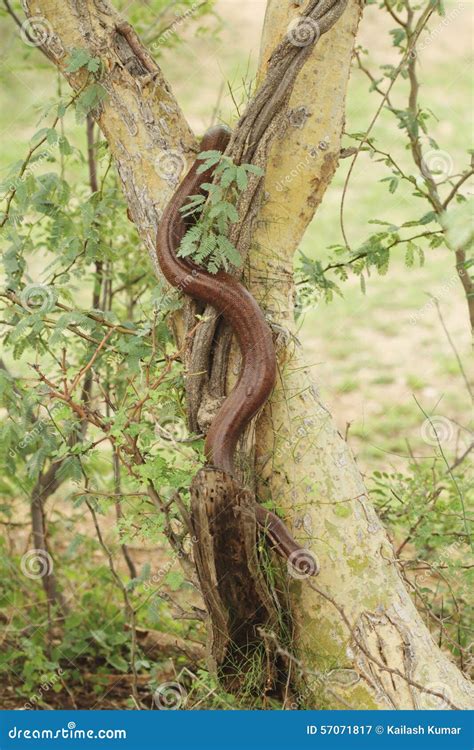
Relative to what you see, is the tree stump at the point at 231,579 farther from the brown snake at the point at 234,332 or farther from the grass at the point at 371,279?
the grass at the point at 371,279

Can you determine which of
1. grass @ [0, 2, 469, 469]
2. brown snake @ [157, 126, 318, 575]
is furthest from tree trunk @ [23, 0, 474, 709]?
grass @ [0, 2, 469, 469]

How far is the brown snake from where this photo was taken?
315 cm

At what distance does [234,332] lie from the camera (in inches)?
131

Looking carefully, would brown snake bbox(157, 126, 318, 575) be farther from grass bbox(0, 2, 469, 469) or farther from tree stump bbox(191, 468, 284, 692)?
grass bbox(0, 2, 469, 469)

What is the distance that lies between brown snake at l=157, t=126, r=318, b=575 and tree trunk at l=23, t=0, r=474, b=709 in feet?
0.39

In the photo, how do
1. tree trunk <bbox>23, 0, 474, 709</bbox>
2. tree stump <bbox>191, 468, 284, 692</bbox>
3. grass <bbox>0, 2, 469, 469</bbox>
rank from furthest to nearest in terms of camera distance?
grass <bbox>0, 2, 469, 469</bbox>, tree trunk <bbox>23, 0, 474, 709</bbox>, tree stump <bbox>191, 468, 284, 692</bbox>

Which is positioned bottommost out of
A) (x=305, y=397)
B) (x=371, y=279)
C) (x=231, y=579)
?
(x=231, y=579)

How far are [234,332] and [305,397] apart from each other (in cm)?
40

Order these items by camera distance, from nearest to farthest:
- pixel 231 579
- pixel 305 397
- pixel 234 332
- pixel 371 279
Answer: pixel 231 579, pixel 234 332, pixel 305 397, pixel 371 279

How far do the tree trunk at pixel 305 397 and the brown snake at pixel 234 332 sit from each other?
0.39 ft

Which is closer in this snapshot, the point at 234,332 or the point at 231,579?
the point at 231,579

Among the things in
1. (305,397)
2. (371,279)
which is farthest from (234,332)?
(371,279)

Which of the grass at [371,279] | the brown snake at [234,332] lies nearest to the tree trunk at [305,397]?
the brown snake at [234,332]

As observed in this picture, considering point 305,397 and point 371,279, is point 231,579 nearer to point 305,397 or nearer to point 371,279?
point 305,397
